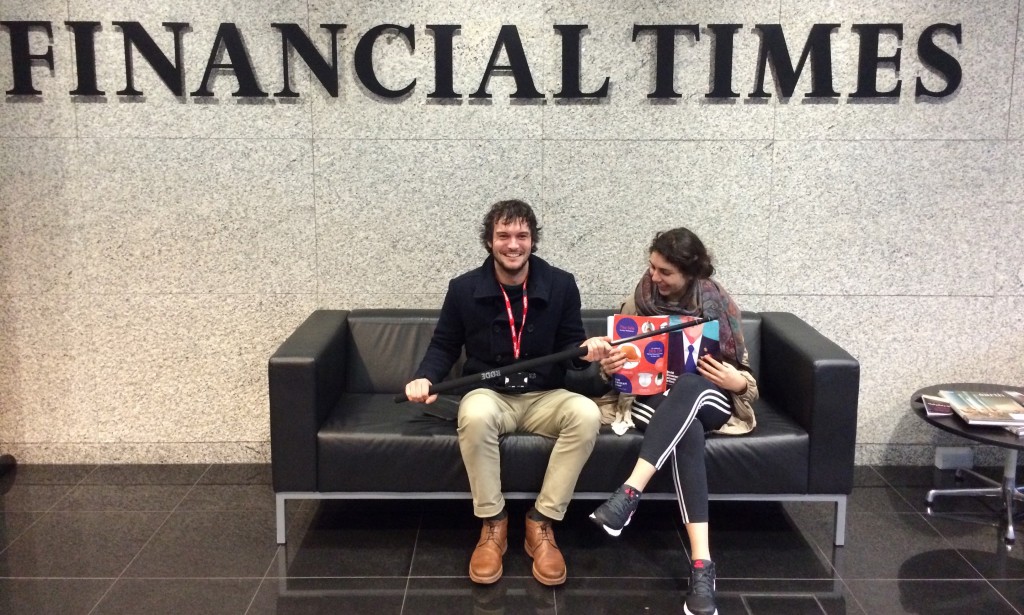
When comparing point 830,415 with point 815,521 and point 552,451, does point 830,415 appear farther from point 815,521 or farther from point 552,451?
point 552,451

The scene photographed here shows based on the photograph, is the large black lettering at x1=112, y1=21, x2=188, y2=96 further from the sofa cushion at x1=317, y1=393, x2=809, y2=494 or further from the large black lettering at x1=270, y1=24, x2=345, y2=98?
the sofa cushion at x1=317, y1=393, x2=809, y2=494

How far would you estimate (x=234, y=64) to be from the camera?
12.4 ft

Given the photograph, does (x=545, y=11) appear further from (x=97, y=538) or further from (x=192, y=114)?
(x=97, y=538)

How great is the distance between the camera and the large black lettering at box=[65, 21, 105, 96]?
3734 mm

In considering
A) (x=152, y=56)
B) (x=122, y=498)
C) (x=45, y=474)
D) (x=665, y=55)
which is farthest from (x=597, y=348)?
(x=45, y=474)

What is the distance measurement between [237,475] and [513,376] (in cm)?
156

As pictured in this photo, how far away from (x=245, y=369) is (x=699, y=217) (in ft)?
7.35

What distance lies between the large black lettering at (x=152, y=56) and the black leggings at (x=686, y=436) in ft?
8.31

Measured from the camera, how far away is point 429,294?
13.1 feet

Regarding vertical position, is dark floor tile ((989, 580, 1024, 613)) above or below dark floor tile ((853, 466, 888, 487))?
below

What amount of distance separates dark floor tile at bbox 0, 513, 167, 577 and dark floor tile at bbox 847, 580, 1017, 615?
2.62 m

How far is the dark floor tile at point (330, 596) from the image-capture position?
9.20 feet

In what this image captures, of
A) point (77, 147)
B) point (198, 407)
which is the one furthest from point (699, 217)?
point (77, 147)

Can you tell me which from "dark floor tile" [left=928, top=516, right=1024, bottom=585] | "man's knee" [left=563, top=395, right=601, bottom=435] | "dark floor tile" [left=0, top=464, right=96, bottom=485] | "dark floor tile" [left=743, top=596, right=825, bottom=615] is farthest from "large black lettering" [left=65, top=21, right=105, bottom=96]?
"dark floor tile" [left=928, top=516, right=1024, bottom=585]
